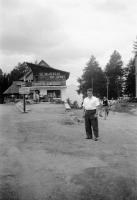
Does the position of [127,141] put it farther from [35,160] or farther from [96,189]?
[96,189]

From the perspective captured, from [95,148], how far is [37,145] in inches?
73.2

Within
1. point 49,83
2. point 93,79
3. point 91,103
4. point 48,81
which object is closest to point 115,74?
point 93,79

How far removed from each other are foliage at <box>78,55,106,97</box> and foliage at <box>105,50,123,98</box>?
2.02 metres

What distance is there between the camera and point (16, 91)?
76750 mm

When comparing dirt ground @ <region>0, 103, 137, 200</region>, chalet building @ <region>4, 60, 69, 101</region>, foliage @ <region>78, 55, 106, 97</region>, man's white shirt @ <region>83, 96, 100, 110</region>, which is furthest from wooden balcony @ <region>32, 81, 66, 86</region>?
man's white shirt @ <region>83, 96, 100, 110</region>

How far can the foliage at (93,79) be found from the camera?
103 m

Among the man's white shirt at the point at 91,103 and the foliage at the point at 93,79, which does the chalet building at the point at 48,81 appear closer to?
the foliage at the point at 93,79

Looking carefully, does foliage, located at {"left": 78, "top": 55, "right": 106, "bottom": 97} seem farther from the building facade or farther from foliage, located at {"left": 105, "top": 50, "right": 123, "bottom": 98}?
the building facade

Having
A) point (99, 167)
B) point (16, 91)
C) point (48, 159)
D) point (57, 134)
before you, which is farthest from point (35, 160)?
point (16, 91)

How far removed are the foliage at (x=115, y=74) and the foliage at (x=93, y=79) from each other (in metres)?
2.02

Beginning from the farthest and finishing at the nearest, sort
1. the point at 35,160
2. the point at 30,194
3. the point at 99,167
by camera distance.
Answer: the point at 35,160, the point at 99,167, the point at 30,194

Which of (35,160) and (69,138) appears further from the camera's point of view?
(69,138)

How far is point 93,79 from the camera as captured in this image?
340 ft

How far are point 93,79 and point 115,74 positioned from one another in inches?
241
